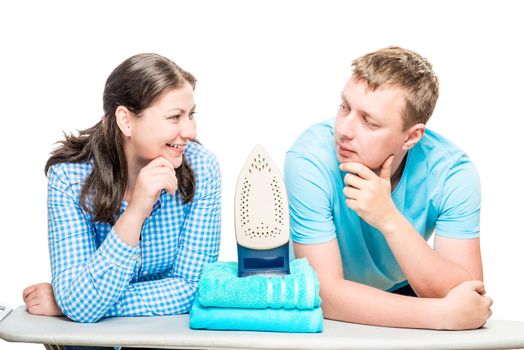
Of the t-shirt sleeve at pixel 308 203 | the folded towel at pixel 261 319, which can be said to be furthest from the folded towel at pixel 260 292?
the t-shirt sleeve at pixel 308 203

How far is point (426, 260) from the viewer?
A: 109 inches

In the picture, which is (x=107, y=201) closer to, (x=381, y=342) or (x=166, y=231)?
(x=166, y=231)

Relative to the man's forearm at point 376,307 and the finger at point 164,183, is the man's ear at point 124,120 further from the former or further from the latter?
the man's forearm at point 376,307

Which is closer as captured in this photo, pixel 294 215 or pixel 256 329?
pixel 256 329

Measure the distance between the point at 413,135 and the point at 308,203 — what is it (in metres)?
0.42

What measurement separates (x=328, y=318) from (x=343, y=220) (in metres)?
0.44

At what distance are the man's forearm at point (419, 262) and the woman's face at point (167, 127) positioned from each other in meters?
0.69

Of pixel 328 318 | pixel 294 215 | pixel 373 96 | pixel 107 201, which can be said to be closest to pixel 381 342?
pixel 328 318

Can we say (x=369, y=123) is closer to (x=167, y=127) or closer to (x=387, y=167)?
(x=387, y=167)

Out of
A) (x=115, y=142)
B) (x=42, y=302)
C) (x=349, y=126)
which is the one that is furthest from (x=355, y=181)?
(x=42, y=302)

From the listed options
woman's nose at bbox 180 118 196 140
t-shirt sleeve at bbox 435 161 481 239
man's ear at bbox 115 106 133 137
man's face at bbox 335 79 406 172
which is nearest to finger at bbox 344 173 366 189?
man's face at bbox 335 79 406 172

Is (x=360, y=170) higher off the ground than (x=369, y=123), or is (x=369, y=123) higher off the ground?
(x=369, y=123)

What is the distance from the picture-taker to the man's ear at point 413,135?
2934 mm

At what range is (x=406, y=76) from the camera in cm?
289
